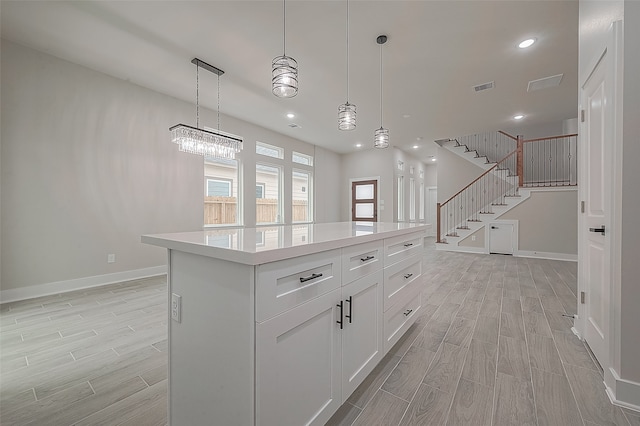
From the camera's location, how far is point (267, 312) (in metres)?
0.92

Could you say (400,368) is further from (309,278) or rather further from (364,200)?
(364,200)

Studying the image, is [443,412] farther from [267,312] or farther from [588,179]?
[588,179]

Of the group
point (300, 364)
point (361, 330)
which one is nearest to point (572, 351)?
point (361, 330)

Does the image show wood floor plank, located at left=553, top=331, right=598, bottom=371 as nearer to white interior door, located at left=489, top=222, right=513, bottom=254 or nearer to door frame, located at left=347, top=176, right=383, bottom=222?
white interior door, located at left=489, top=222, right=513, bottom=254

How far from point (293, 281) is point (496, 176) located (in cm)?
820

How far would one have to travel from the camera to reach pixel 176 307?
1.19m

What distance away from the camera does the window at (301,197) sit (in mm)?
7414

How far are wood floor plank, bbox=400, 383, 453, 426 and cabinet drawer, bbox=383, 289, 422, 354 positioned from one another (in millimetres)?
336

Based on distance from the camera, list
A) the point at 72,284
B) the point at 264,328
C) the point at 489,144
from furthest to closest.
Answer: the point at 489,144 → the point at 72,284 → the point at 264,328

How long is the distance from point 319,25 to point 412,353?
326 cm

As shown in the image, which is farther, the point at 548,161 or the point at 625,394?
the point at 548,161

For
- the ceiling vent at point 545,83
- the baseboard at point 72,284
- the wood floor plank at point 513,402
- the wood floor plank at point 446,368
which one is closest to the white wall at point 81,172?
the baseboard at point 72,284

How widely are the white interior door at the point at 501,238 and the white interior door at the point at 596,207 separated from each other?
4.65 m

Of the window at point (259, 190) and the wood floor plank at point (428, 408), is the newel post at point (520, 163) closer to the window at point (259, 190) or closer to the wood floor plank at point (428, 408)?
the window at point (259, 190)
